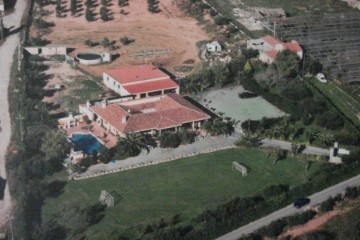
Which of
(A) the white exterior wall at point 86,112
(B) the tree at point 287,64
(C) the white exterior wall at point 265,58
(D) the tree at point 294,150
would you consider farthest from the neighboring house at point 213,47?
(D) the tree at point 294,150

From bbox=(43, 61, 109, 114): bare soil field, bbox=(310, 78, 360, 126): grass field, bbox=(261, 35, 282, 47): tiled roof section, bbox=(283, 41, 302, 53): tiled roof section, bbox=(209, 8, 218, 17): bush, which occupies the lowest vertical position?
bbox=(310, 78, 360, 126): grass field

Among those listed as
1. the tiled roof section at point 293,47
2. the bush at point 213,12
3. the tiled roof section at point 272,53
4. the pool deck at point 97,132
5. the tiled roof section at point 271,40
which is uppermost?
A: the tiled roof section at point 271,40

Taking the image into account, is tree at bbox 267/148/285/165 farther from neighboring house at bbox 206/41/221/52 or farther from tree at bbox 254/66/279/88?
neighboring house at bbox 206/41/221/52

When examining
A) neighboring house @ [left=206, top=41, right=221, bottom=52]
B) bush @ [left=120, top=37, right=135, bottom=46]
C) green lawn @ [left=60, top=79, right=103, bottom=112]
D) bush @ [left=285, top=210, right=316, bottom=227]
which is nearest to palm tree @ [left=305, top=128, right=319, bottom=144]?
bush @ [left=285, top=210, right=316, bottom=227]

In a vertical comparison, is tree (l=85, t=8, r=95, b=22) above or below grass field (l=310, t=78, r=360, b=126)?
above

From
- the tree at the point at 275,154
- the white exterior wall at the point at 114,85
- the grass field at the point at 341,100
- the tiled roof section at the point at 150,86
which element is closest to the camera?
the tree at the point at 275,154

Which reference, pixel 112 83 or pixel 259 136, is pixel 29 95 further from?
pixel 259 136

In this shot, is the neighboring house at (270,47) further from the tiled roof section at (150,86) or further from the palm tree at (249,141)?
the palm tree at (249,141)

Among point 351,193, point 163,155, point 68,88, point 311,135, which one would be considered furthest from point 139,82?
point 351,193
